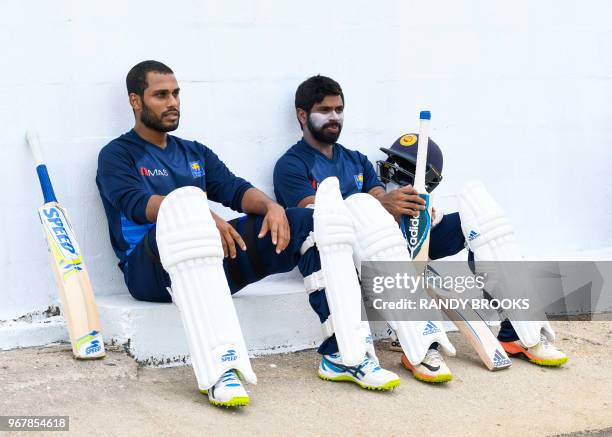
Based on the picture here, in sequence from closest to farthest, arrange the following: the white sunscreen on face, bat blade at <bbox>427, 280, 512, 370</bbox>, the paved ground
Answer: the paved ground < bat blade at <bbox>427, 280, 512, 370</bbox> < the white sunscreen on face

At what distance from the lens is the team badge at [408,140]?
4.28 meters

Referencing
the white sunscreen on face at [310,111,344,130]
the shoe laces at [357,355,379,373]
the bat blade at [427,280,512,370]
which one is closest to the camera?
the shoe laces at [357,355,379,373]

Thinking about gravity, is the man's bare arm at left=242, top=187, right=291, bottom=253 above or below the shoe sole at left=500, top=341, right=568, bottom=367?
above

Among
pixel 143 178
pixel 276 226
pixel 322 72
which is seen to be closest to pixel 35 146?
pixel 143 178

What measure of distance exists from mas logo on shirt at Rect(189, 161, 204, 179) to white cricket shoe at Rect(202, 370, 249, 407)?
98 cm

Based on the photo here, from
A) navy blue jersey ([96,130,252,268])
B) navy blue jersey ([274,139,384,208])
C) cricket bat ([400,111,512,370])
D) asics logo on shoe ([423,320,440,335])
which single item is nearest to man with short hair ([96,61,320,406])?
navy blue jersey ([96,130,252,268])

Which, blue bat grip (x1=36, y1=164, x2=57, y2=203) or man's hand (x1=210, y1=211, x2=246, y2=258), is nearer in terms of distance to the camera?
man's hand (x1=210, y1=211, x2=246, y2=258)

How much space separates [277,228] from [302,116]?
93 cm

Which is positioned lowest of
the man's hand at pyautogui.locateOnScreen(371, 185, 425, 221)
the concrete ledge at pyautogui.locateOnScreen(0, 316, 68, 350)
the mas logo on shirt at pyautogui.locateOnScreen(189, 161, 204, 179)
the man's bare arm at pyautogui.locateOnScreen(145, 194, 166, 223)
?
the concrete ledge at pyautogui.locateOnScreen(0, 316, 68, 350)

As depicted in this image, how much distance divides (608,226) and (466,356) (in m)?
1.77

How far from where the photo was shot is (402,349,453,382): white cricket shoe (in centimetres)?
351

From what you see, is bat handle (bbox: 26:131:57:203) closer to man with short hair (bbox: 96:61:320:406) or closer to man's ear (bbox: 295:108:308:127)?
man with short hair (bbox: 96:61:320:406)

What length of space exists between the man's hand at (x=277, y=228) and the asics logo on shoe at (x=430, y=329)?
63cm

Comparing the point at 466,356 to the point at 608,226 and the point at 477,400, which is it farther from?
the point at 608,226
